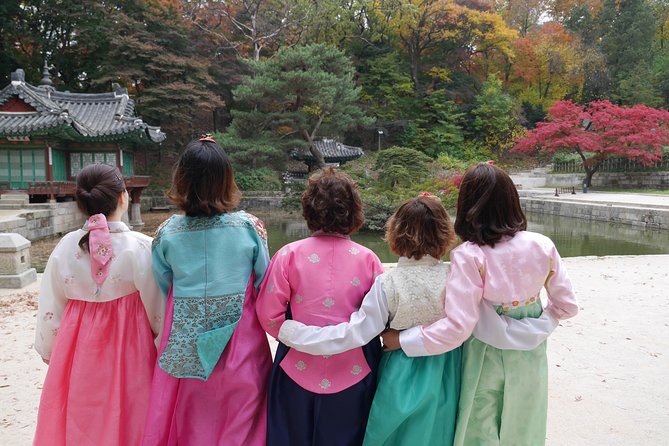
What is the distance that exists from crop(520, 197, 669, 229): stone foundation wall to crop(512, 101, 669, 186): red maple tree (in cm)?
314

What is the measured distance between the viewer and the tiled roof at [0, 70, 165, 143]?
11.5 meters

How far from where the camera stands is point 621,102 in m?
21.7

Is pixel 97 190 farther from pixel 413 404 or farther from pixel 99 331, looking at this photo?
pixel 413 404

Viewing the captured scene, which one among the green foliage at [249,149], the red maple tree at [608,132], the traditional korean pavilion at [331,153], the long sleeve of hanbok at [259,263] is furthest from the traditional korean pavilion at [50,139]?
the red maple tree at [608,132]

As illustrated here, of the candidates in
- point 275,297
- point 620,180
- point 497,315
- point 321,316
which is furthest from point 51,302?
point 620,180

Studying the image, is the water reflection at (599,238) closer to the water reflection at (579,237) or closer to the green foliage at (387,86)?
the water reflection at (579,237)

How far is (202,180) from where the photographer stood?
1543 millimetres

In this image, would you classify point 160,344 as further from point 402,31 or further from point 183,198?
point 402,31

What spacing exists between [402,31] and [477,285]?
23368mm

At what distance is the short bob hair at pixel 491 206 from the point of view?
59.4 inches

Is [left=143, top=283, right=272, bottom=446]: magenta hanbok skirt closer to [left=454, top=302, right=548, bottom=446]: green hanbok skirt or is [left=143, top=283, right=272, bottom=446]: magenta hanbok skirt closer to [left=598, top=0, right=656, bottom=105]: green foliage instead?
[left=454, top=302, right=548, bottom=446]: green hanbok skirt

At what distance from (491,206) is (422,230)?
243 millimetres

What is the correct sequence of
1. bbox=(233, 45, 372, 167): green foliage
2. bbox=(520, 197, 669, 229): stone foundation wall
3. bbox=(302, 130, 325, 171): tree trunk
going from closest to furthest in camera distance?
bbox=(520, 197, 669, 229): stone foundation wall, bbox=(233, 45, 372, 167): green foliage, bbox=(302, 130, 325, 171): tree trunk

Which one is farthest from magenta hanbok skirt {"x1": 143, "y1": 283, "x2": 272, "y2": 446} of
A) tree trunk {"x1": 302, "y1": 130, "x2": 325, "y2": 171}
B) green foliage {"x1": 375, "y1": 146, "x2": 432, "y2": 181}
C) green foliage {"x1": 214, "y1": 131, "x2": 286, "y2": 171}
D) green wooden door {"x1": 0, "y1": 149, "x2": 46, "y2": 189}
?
tree trunk {"x1": 302, "y1": 130, "x2": 325, "y2": 171}
